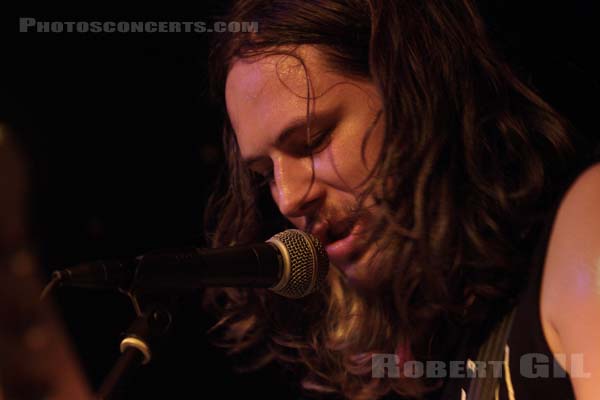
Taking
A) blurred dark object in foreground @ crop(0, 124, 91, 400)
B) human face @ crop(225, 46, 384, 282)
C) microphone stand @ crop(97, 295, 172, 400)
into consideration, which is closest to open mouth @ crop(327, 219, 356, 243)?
human face @ crop(225, 46, 384, 282)

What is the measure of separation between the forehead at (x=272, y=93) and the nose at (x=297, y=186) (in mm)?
68

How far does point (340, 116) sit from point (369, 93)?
8 cm

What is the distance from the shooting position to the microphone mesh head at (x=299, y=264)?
1082 mm

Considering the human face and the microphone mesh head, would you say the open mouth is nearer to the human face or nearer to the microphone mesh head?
the human face

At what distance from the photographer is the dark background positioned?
1.85 metres

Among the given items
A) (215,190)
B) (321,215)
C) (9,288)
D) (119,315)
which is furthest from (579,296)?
(119,315)

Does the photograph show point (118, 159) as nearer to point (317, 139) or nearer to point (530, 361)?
point (317, 139)

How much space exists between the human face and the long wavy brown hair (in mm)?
38

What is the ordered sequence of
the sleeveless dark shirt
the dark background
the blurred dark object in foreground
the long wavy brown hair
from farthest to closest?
the dark background → the long wavy brown hair → the sleeveless dark shirt → the blurred dark object in foreground

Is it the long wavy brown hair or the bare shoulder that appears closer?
the bare shoulder

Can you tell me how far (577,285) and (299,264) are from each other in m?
0.43

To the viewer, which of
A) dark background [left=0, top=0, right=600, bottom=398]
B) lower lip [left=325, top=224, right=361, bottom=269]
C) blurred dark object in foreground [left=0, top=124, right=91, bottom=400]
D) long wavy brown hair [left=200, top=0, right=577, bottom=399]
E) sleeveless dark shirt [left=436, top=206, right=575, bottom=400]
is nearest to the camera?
blurred dark object in foreground [left=0, top=124, right=91, bottom=400]

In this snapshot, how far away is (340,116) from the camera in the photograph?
139 cm

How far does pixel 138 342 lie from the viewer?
2.92 feet
